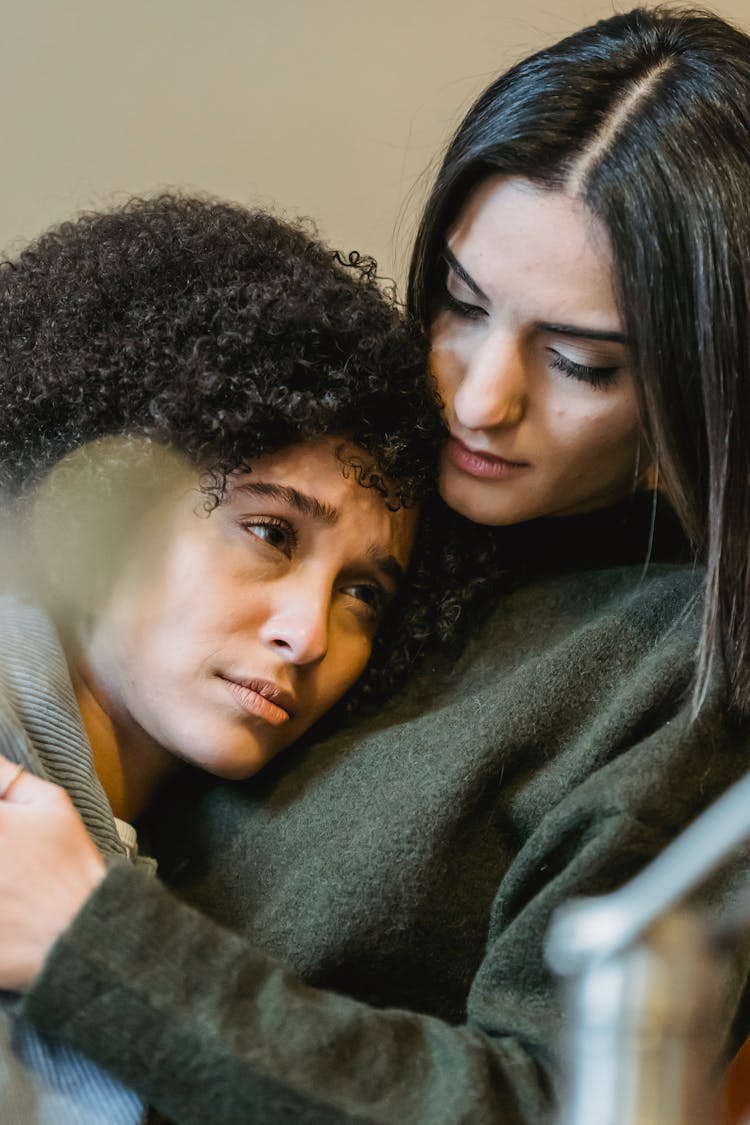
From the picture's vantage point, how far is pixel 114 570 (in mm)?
875

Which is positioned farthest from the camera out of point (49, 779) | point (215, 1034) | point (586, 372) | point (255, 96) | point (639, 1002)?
point (255, 96)

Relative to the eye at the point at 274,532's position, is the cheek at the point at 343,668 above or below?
below

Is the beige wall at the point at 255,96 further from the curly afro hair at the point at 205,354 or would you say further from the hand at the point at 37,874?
the hand at the point at 37,874

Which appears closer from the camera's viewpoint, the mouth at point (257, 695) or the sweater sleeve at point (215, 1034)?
the sweater sleeve at point (215, 1034)

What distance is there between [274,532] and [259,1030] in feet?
1.07

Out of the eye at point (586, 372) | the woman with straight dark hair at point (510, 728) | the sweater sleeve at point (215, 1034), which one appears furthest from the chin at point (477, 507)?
the sweater sleeve at point (215, 1034)

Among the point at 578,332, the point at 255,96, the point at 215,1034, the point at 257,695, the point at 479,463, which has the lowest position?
the point at 215,1034

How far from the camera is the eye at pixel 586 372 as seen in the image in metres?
0.87

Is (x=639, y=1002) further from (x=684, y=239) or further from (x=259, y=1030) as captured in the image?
(x=684, y=239)

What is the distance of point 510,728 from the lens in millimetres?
836

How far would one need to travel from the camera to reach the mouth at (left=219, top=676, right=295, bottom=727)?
83 centimetres

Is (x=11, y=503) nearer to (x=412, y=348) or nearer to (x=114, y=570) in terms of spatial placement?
(x=114, y=570)

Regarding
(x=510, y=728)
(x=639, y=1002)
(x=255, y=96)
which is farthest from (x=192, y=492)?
(x=255, y=96)

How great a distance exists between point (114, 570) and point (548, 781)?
326 millimetres
